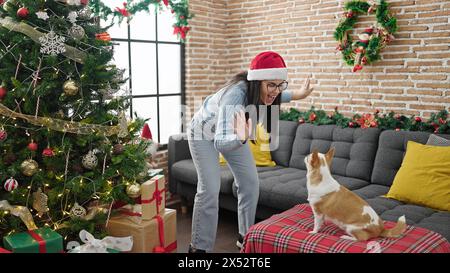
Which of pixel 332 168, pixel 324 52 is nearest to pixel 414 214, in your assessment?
pixel 332 168

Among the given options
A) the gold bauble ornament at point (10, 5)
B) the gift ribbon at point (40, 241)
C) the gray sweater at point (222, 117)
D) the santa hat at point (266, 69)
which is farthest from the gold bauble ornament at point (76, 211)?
the santa hat at point (266, 69)

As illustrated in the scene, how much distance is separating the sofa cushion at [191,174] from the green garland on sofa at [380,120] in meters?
0.97

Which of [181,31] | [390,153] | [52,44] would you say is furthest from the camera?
[181,31]

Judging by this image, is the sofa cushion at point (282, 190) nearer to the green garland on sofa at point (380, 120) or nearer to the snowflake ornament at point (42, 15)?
the green garland on sofa at point (380, 120)

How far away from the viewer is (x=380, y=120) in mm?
3568

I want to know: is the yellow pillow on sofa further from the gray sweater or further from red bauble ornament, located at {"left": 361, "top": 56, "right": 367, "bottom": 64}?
the gray sweater

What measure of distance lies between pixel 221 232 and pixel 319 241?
1.69 m

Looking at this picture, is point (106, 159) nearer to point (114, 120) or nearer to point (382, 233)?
point (114, 120)

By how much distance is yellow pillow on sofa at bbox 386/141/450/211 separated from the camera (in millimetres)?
2684

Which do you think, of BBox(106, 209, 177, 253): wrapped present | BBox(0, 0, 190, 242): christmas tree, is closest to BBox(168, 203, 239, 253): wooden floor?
BBox(106, 209, 177, 253): wrapped present

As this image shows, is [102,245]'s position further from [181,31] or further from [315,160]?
[181,31]

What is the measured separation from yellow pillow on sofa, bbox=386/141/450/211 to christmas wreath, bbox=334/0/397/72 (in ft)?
3.43
